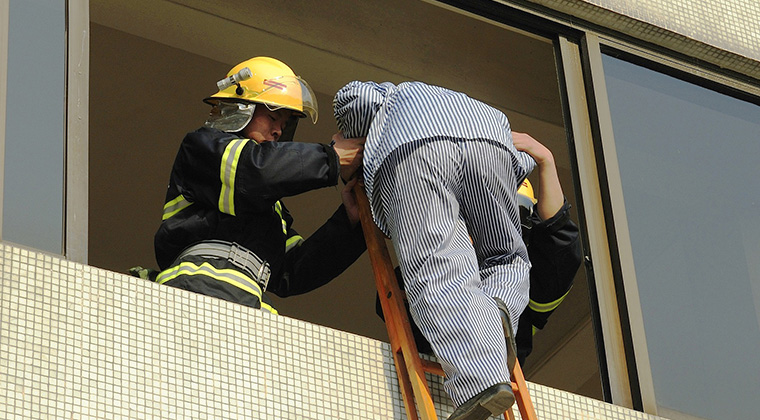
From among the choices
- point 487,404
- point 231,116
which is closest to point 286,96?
point 231,116

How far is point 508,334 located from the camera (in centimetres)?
478

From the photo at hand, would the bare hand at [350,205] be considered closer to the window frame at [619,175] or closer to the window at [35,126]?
the window frame at [619,175]

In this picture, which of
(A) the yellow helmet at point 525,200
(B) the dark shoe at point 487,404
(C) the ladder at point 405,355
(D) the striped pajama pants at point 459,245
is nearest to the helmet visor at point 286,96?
(C) the ladder at point 405,355

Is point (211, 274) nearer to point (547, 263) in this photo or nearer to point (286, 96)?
point (286, 96)

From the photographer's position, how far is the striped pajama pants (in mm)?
4605

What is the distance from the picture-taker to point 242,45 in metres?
8.34

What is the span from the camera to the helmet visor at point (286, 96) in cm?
569

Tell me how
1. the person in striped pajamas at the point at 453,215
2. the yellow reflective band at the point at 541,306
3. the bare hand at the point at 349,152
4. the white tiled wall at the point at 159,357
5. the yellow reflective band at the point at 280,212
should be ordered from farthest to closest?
1. the yellow reflective band at the point at 541,306
2. the yellow reflective band at the point at 280,212
3. the bare hand at the point at 349,152
4. the person in striped pajamas at the point at 453,215
5. the white tiled wall at the point at 159,357

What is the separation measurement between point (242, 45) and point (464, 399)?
4.27m

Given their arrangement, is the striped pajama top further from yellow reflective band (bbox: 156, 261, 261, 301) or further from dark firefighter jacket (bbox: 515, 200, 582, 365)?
yellow reflective band (bbox: 156, 261, 261, 301)

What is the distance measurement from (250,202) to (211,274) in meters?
0.30

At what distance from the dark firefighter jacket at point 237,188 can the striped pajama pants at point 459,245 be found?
0.99 ft

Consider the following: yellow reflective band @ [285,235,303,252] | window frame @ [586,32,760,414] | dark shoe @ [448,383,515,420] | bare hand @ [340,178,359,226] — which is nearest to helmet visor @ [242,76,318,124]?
bare hand @ [340,178,359,226]

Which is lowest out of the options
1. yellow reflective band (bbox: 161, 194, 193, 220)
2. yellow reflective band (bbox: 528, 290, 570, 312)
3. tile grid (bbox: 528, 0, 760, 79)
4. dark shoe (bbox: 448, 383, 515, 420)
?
dark shoe (bbox: 448, 383, 515, 420)
